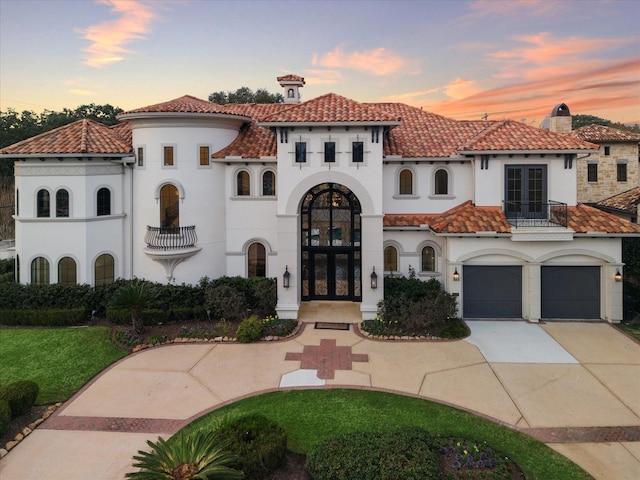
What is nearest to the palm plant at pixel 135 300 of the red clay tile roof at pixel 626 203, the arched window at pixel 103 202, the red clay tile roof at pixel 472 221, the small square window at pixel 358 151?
the arched window at pixel 103 202

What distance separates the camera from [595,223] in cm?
1844

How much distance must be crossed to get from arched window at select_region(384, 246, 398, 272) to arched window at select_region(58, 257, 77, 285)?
1463 cm

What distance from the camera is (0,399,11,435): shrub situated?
33.6 ft

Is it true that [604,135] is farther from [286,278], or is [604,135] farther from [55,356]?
[55,356]

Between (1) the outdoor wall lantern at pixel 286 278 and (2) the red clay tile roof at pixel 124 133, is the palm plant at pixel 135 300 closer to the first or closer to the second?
(1) the outdoor wall lantern at pixel 286 278

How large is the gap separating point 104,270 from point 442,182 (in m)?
16.9

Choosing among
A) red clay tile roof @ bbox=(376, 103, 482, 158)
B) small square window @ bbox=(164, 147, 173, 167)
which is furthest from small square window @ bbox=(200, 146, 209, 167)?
red clay tile roof @ bbox=(376, 103, 482, 158)

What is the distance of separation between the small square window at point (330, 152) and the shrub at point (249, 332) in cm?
759

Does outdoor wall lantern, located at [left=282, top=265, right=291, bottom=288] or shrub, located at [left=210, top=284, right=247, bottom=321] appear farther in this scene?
outdoor wall lantern, located at [left=282, top=265, right=291, bottom=288]

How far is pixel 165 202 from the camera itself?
20.6 meters

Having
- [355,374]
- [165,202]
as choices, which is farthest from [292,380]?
[165,202]

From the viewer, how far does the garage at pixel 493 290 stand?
18891 mm

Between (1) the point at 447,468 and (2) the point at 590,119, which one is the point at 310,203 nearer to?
(1) the point at 447,468

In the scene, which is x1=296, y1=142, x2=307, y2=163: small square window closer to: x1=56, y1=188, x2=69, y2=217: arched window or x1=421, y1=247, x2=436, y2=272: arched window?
x1=421, y1=247, x2=436, y2=272: arched window
